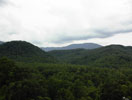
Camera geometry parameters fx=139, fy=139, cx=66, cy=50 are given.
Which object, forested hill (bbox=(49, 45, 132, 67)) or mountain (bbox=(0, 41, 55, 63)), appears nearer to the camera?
forested hill (bbox=(49, 45, 132, 67))

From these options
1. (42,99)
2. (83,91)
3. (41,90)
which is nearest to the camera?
(42,99)

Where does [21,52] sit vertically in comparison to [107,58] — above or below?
above

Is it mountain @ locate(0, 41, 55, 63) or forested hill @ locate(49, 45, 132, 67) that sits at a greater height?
mountain @ locate(0, 41, 55, 63)

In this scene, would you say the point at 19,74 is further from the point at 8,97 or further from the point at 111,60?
the point at 111,60

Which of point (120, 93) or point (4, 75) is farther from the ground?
point (4, 75)

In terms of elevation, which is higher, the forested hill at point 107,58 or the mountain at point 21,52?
the mountain at point 21,52

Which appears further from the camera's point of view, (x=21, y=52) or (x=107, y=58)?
(x=21, y=52)

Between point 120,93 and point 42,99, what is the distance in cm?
1605

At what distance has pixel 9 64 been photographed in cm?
3288

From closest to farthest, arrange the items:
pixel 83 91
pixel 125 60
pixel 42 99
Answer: pixel 42 99 < pixel 83 91 < pixel 125 60

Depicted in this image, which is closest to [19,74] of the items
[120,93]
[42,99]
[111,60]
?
[42,99]

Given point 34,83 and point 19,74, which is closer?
point 34,83

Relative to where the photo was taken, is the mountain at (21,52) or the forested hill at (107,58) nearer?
the forested hill at (107,58)

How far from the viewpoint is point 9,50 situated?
110m
